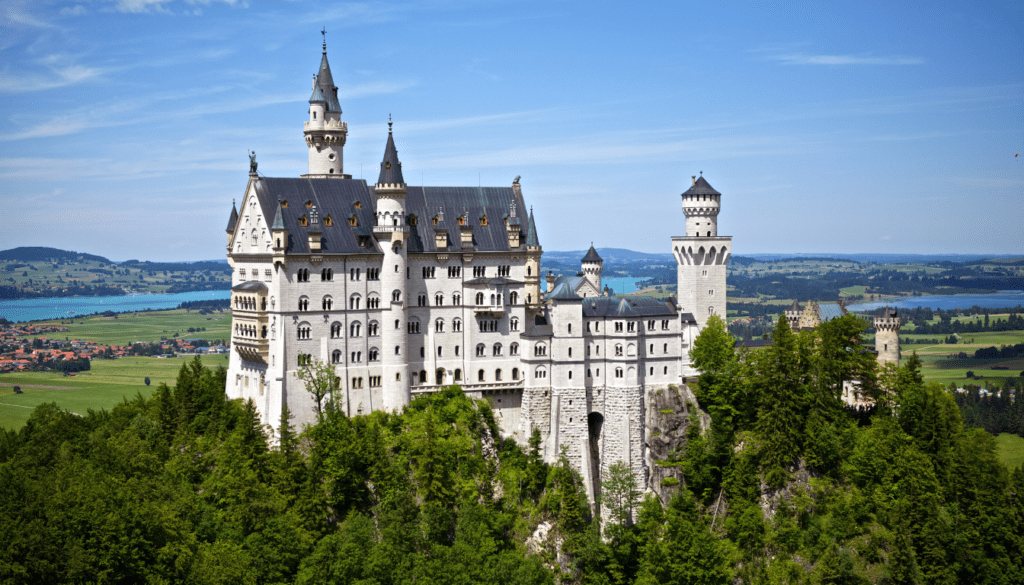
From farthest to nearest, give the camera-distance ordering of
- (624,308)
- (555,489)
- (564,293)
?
(624,308) < (564,293) < (555,489)

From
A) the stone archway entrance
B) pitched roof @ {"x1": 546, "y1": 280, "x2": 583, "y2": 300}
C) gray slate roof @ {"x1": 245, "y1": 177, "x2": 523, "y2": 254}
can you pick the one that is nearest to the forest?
the stone archway entrance

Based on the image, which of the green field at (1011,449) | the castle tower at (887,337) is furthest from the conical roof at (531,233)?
the green field at (1011,449)

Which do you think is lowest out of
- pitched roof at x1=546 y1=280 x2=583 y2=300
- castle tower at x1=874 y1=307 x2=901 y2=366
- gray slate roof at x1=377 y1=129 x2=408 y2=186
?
castle tower at x1=874 y1=307 x2=901 y2=366

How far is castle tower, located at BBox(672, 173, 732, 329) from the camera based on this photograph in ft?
356

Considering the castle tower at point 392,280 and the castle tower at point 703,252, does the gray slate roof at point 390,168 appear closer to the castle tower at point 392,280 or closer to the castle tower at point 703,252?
the castle tower at point 392,280

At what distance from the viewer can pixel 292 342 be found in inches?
3501

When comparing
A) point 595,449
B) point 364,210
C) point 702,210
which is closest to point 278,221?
point 364,210

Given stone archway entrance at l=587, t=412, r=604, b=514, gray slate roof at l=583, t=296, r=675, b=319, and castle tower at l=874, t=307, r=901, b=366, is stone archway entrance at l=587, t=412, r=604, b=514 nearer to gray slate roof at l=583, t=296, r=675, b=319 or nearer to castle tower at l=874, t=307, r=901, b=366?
gray slate roof at l=583, t=296, r=675, b=319

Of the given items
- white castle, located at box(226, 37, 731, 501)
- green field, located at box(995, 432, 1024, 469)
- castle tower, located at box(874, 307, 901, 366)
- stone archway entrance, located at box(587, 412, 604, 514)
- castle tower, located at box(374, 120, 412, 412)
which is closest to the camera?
white castle, located at box(226, 37, 731, 501)

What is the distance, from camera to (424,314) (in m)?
96.2

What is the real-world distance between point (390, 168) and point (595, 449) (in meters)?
32.6

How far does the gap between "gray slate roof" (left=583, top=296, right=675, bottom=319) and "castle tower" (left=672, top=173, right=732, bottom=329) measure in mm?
10374

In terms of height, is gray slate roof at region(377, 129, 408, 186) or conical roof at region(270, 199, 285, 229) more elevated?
gray slate roof at region(377, 129, 408, 186)

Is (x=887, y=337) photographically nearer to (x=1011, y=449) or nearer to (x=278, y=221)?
(x=1011, y=449)
